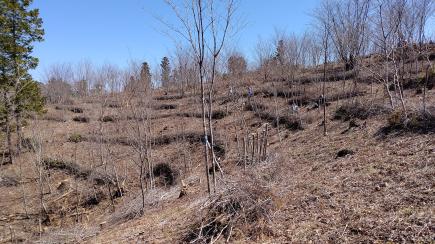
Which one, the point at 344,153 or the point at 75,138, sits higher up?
the point at 344,153

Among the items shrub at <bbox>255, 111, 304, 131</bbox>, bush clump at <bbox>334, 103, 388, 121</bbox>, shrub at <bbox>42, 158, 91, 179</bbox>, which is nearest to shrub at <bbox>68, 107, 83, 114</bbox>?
shrub at <bbox>42, 158, 91, 179</bbox>

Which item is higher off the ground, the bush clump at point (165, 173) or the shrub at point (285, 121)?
the shrub at point (285, 121)

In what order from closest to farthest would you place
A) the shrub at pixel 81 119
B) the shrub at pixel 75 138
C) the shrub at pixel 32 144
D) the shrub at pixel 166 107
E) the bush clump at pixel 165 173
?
the shrub at pixel 32 144, the bush clump at pixel 165 173, the shrub at pixel 75 138, the shrub at pixel 81 119, the shrub at pixel 166 107

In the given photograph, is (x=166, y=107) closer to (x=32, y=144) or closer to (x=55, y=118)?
(x=55, y=118)

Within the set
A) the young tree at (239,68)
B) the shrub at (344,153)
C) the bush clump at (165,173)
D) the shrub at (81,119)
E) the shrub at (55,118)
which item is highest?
the young tree at (239,68)

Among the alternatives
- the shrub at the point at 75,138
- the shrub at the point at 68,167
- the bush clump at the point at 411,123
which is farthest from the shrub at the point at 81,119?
the bush clump at the point at 411,123

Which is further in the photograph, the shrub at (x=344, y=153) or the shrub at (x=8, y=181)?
the shrub at (x=8, y=181)

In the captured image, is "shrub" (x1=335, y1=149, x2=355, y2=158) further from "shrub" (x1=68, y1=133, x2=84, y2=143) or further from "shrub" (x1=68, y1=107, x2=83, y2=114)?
"shrub" (x1=68, y1=107, x2=83, y2=114)

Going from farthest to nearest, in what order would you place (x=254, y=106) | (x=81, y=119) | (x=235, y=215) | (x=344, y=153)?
1. (x=81, y=119)
2. (x=254, y=106)
3. (x=344, y=153)
4. (x=235, y=215)

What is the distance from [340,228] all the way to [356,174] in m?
2.39

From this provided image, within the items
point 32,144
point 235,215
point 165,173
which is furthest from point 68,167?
point 235,215

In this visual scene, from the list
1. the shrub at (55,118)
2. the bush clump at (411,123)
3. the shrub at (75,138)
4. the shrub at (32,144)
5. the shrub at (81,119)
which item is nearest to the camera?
the bush clump at (411,123)

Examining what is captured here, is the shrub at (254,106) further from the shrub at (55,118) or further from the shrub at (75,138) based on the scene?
the shrub at (55,118)

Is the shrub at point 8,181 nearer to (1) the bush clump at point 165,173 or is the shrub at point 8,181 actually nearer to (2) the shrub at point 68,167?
(2) the shrub at point 68,167
